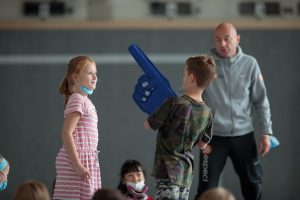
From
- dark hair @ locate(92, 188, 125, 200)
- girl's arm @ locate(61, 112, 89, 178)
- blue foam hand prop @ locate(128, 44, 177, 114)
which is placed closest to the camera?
dark hair @ locate(92, 188, 125, 200)

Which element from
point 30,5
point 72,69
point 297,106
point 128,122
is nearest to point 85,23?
point 30,5

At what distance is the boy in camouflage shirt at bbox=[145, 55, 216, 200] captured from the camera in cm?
427

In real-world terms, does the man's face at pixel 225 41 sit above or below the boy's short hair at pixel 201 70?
above

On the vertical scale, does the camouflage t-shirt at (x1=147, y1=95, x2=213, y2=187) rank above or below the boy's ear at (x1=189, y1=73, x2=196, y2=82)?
below

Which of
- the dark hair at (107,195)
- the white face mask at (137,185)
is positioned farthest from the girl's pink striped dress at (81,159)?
the white face mask at (137,185)

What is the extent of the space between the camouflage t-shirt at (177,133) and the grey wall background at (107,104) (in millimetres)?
2827

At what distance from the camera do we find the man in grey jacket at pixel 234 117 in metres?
5.34

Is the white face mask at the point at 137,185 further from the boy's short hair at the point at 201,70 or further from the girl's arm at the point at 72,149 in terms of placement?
the boy's short hair at the point at 201,70

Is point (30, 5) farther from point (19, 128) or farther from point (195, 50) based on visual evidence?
point (195, 50)

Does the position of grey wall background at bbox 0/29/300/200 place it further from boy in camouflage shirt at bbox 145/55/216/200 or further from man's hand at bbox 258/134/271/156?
boy in camouflage shirt at bbox 145/55/216/200

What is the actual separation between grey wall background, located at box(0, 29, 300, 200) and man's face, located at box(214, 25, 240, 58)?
177 centimetres

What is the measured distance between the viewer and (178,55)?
7.25 metres

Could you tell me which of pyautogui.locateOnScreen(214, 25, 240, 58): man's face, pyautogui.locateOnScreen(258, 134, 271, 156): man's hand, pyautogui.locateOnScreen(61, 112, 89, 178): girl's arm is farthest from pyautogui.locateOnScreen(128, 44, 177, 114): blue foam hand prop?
pyautogui.locateOnScreen(258, 134, 271, 156): man's hand

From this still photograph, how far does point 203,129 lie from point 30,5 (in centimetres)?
332
